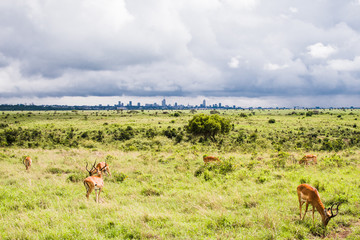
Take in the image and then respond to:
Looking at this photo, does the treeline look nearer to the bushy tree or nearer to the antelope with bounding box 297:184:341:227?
the bushy tree

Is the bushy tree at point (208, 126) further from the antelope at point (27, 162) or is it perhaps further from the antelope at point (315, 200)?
the antelope at point (315, 200)

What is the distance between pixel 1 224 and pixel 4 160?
15885 millimetres

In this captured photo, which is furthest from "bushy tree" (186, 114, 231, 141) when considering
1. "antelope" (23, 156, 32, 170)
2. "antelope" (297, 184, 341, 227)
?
"antelope" (297, 184, 341, 227)

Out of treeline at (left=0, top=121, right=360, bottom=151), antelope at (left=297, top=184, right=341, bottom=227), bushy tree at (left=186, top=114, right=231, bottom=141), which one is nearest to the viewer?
antelope at (left=297, top=184, right=341, bottom=227)

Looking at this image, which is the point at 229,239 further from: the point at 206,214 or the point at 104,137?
the point at 104,137

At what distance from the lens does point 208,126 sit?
40.2 metres

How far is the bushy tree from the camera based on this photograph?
132ft

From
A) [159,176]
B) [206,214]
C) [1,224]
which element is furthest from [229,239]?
[159,176]

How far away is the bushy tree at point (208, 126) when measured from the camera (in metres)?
40.3

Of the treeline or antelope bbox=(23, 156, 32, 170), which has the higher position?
antelope bbox=(23, 156, 32, 170)

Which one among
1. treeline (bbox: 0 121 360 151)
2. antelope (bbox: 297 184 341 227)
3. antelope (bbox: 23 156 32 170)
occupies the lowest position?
treeline (bbox: 0 121 360 151)

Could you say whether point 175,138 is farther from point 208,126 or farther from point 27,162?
point 27,162

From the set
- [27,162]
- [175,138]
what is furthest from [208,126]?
[27,162]

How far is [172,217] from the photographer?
7199mm
